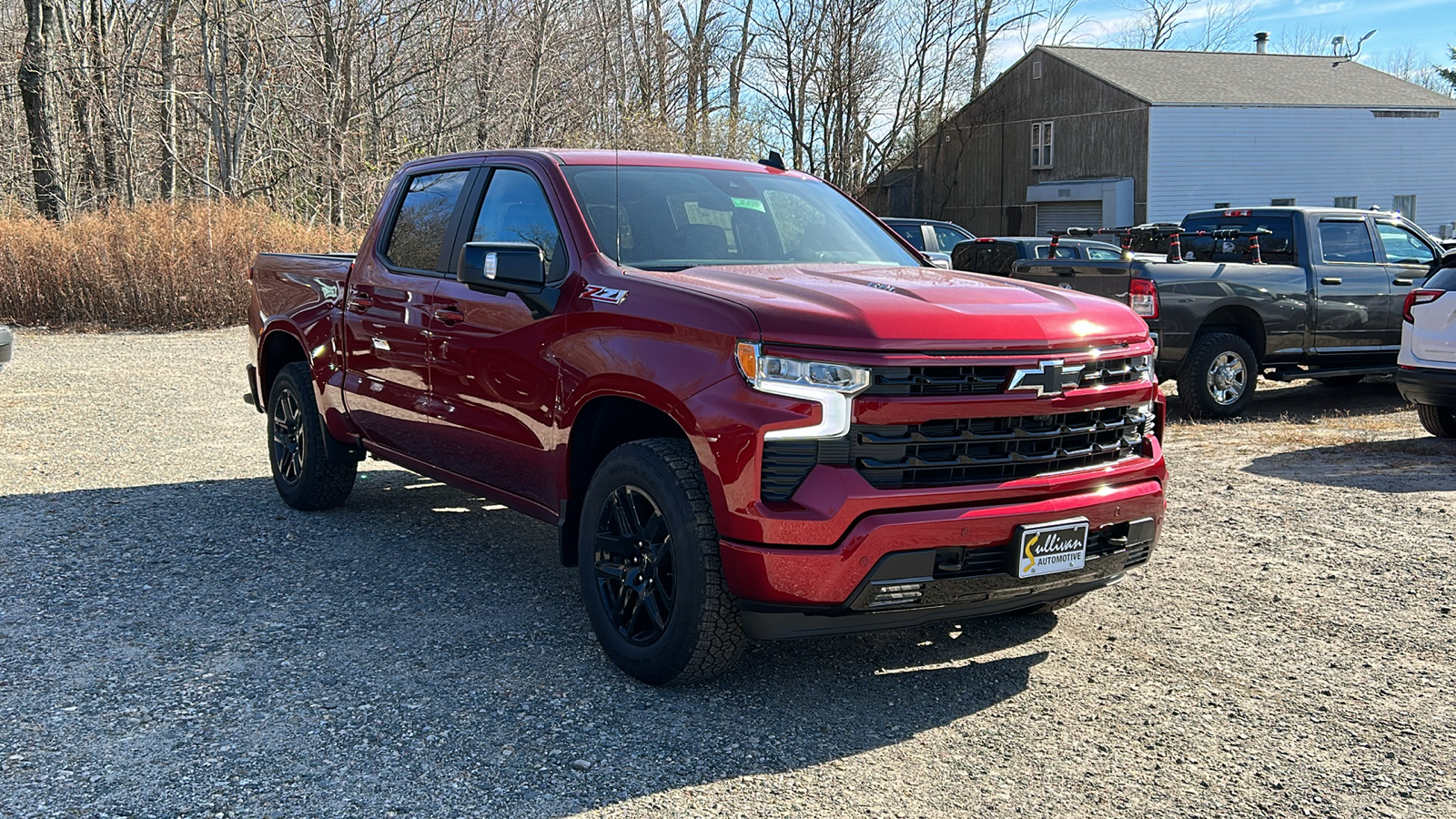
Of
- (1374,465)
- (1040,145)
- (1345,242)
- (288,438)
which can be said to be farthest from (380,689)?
(1040,145)

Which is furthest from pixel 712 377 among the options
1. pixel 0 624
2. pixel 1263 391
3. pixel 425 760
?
pixel 1263 391

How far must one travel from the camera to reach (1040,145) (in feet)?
139

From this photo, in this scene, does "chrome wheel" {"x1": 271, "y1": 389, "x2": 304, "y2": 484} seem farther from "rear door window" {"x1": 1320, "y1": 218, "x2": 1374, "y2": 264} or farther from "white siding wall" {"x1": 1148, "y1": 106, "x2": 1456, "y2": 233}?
"white siding wall" {"x1": 1148, "y1": 106, "x2": 1456, "y2": 233}

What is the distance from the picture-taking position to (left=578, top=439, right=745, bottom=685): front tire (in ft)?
12.7

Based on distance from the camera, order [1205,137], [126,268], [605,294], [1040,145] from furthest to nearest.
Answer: [1040,145]
[1205,137]
[126,268]
[605,294]

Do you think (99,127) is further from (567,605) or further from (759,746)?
(759,746)

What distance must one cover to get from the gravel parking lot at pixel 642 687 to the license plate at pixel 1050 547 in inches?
20.9

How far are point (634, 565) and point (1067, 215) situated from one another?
39.5 meters

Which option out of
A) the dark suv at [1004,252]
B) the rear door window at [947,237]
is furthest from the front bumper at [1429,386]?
the rear door window at [947,237]

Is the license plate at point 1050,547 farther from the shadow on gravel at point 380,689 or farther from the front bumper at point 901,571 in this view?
the shadow on gravel at point 380,689

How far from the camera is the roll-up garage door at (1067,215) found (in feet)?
129

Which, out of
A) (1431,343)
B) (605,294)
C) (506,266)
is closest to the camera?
(605,294)

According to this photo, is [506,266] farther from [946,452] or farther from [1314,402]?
[1314,402]

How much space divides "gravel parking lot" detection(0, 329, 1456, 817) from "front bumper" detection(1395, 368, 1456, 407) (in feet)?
6.54
